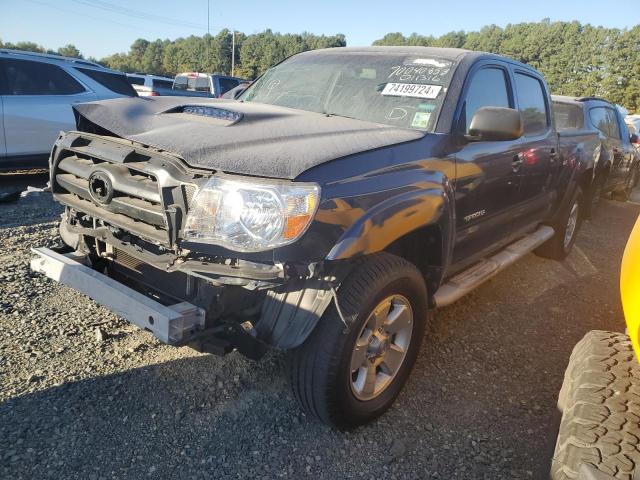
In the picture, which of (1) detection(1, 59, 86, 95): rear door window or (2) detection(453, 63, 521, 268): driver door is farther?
(1) detection(1, 59, 86, 95): rear door window

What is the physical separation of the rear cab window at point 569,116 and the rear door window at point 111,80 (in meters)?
6.22

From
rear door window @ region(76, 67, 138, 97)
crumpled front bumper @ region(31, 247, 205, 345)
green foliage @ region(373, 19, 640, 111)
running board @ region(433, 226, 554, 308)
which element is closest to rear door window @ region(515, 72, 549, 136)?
running board @ region(433, 226, 554, 308)

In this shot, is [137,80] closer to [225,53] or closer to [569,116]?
[569,116]

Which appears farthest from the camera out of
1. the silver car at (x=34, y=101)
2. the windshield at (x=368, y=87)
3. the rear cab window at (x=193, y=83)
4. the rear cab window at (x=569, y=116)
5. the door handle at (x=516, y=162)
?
the rear cab window at (x=193, y=83)

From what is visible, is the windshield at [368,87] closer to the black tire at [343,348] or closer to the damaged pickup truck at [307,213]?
the damaged pickup truck at [307,213]

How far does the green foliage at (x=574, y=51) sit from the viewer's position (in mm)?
57844

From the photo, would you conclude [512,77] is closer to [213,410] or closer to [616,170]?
[213,410]

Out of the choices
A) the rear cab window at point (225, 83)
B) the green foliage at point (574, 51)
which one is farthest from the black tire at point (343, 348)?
the green foliage at point (574, 51)

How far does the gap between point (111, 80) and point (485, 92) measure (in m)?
6.07

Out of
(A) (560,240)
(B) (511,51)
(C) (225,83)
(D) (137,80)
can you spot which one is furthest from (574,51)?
(A) (560,240)

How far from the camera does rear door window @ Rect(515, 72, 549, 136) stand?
395 cm

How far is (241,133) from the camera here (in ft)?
7.77

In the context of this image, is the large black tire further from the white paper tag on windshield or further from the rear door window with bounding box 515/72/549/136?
the rear door window with bounding box 515/72/549/136

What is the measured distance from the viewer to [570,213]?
527 centimetres
